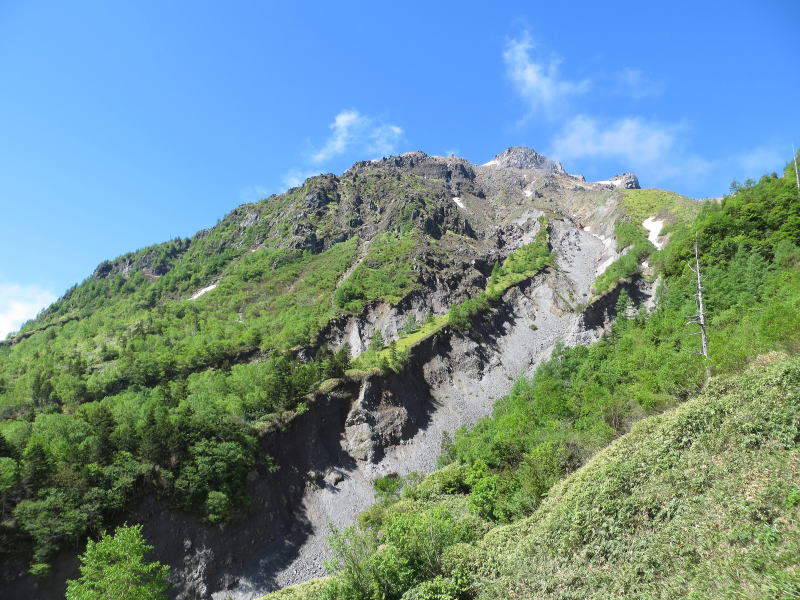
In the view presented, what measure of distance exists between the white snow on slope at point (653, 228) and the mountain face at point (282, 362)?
2.14 meters

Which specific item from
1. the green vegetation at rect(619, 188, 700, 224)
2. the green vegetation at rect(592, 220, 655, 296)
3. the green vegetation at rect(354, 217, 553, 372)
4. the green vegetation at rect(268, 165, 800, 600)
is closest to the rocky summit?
the green vegetation at rect(268, 165, 800, 600)

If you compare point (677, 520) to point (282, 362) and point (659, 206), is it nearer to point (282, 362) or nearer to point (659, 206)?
point (282, 362)

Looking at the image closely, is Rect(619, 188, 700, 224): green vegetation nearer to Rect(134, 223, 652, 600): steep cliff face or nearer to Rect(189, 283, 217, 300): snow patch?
Rect(134, 223, 652, 600): steep cliff face

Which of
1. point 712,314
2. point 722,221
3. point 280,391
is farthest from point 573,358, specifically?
point 280,391

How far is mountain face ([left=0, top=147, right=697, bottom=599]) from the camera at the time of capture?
41156 mm

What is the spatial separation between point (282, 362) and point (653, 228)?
126656 mm

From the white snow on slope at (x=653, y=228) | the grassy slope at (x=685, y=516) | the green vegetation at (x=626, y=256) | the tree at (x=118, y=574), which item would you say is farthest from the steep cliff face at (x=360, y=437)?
the grassy slope at (x=685, y=516)

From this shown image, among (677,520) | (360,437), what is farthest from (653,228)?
(677,520)

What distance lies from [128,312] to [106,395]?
5763 cm

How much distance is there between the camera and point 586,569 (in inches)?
561

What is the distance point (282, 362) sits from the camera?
6688 cm

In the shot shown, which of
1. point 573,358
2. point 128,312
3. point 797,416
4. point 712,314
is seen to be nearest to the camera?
point 797,416

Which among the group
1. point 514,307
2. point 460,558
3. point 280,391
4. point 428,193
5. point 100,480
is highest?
point 428,193

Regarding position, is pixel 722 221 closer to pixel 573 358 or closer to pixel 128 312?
pixel 573 358
